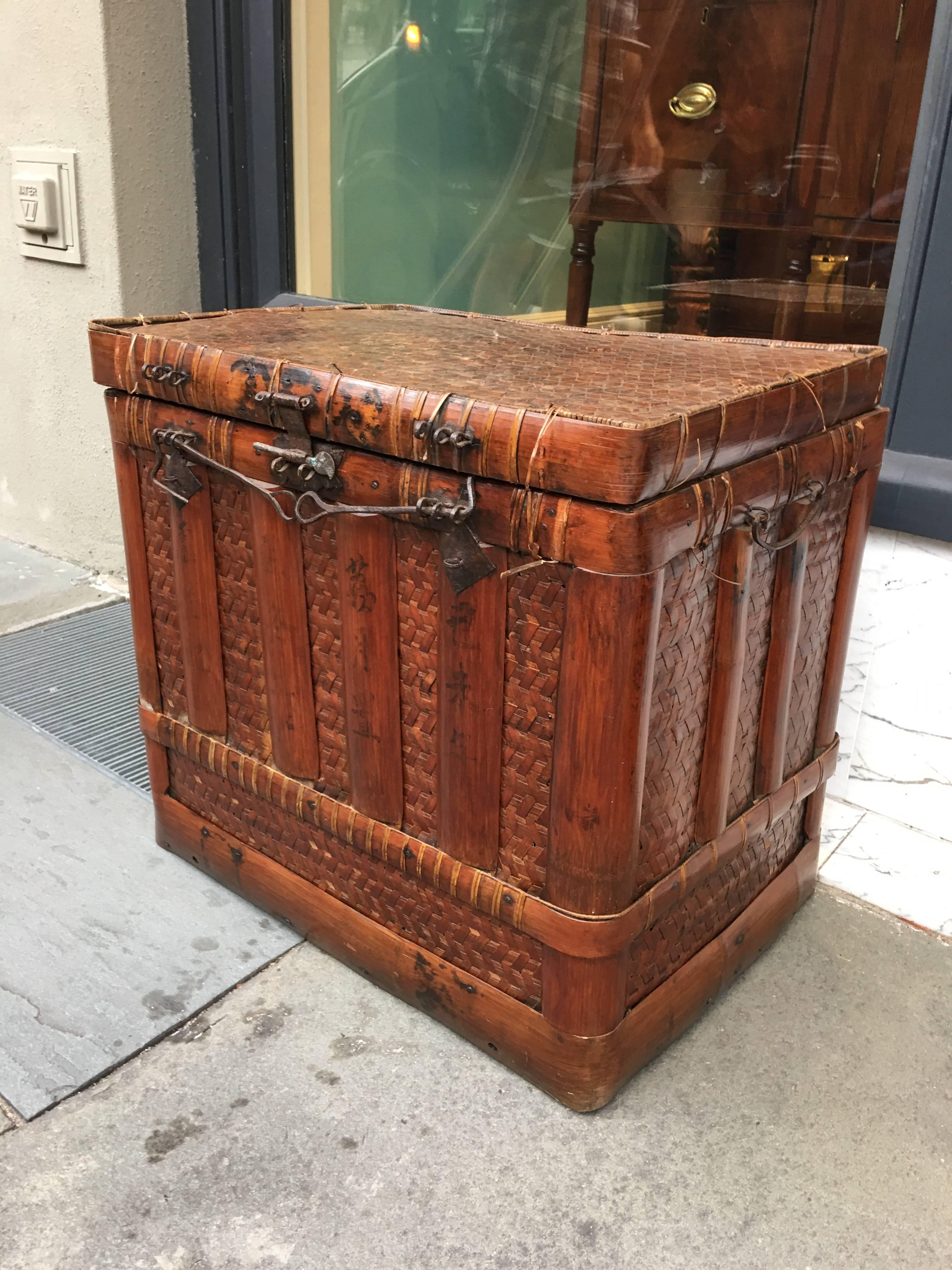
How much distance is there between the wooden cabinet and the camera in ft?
4.50

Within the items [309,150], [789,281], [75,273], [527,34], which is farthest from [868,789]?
[75,273]

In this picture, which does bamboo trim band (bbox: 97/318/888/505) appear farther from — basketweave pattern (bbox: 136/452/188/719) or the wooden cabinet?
the wooden cabinet

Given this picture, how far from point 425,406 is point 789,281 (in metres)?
0.88

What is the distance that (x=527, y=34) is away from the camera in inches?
72.0

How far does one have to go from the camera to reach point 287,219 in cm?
199

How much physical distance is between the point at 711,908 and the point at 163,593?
77 cm

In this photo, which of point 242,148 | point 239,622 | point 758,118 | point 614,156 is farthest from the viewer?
point 242,148

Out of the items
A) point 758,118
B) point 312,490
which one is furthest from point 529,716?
point 758,118

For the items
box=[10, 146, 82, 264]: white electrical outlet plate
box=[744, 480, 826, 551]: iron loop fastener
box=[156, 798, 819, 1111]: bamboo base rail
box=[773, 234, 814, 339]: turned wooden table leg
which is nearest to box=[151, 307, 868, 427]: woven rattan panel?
box=[744, 480, 826, 551]: iron loop fastener

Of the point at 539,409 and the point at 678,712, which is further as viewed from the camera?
the point at 678,712

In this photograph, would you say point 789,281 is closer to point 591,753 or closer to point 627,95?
point 627,95

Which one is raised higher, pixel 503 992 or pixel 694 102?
pixel 694 102

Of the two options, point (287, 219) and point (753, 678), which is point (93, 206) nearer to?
point (287, 219)

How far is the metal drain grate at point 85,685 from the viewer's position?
1711 millimetres
